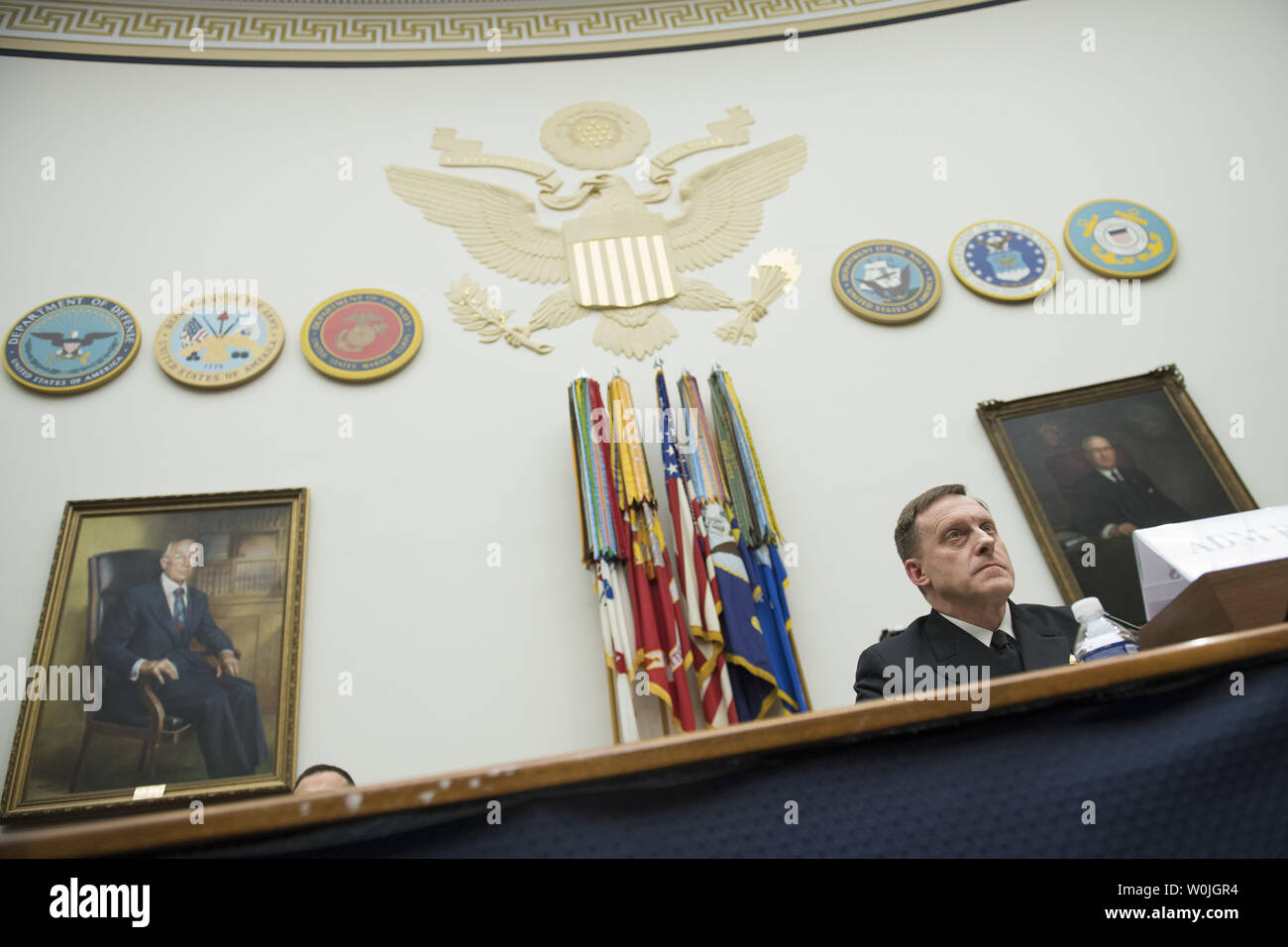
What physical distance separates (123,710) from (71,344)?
2.30m

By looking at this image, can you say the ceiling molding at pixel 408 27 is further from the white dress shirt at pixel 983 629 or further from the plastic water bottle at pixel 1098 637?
the plastic water bottle at pixel 1098 637

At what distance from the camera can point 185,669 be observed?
14.6 feet

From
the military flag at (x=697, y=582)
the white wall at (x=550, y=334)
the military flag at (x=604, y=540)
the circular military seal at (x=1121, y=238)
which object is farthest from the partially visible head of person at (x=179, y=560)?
the circular military seal at (x=1121, y=238)

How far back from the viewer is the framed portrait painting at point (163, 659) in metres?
4.16

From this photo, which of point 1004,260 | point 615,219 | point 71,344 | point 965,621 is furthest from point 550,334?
point 965,621

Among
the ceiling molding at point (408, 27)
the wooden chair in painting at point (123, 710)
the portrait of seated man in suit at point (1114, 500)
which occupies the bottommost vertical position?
the wooden chair in painting at point (123, 710)

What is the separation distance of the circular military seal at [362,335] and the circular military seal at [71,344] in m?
1.03

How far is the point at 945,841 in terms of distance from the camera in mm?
1278

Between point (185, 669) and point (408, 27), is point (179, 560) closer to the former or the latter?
point (185, 669)

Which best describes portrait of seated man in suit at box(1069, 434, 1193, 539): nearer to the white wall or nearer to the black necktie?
the white wall

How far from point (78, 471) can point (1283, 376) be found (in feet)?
22.7

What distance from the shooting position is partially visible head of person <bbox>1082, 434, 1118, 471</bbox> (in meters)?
5.29

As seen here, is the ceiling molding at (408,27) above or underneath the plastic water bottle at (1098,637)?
above
